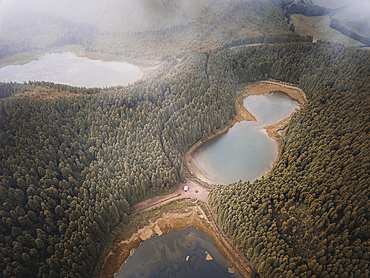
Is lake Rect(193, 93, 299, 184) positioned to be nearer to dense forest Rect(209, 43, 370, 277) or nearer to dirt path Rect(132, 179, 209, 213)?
dirt path Rect(132, 179, 209, 213)

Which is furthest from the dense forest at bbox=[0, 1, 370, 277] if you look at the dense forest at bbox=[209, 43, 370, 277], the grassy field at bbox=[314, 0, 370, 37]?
the grassy field at bbox=[314, 0, 370, 37]

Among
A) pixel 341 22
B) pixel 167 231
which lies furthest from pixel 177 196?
pixel 341 22

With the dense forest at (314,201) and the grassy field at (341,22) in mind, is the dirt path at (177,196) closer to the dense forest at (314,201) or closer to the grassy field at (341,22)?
the dense forest at (314,201)

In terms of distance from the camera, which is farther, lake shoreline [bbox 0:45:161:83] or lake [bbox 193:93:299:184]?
lake shoreline [bbox 0:45:161:83]

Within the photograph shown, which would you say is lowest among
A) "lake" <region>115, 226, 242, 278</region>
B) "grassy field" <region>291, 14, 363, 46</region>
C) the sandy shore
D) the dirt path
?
"lake" <region>115, 226, 242, 278</region>

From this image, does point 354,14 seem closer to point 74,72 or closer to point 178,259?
point 74,72
